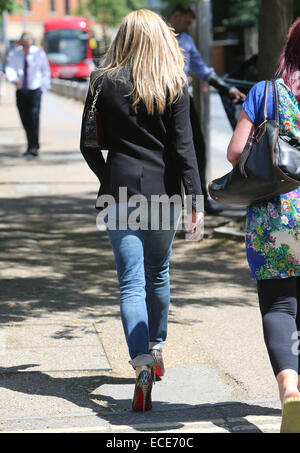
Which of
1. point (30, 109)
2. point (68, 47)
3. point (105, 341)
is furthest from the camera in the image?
point (68, 47)

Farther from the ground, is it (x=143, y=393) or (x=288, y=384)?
(x=288, y=384)

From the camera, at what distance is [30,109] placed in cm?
1388

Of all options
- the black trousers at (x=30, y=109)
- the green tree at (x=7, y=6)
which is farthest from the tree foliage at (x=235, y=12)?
the black trousers at (x=30, y=109)

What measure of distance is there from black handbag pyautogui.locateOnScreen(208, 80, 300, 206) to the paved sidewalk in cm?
111

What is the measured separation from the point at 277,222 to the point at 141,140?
2.71 feet

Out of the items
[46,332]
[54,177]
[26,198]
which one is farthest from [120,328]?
[54,177]

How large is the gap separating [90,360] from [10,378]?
499mm

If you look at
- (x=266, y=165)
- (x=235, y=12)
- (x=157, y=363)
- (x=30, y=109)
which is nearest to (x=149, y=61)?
(x=266, y=165)

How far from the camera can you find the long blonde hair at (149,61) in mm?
3830

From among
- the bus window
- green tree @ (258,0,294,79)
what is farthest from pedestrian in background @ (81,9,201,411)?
the bus window

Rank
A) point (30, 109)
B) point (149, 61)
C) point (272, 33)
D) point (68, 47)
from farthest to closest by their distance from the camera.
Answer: point (68, 47) → point (30, 109) → point (272, 33) → point (149, 61)

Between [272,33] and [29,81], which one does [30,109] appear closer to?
[29,81]

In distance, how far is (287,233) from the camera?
11.3 ft
